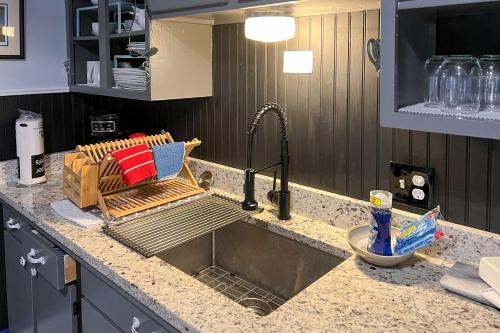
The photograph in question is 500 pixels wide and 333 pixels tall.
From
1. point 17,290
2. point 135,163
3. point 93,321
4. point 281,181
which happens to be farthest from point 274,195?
point 17,290

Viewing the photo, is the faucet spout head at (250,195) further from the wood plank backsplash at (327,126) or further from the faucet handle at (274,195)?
the wood plank backsplash at (327,126)

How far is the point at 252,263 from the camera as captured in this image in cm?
167

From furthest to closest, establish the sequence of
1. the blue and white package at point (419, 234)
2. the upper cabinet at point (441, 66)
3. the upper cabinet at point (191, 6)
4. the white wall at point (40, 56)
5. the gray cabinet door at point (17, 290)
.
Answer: the white wall at point (40, 56) → the gray cabinet door at point (17, 290) → the upper cabinet at point (191, 6) → the blue and white package at point (419, 234) → the upper cabinet at point (441, 66)


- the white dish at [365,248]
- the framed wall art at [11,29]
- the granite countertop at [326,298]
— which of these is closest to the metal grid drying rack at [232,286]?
the granite countertop at [326,298]

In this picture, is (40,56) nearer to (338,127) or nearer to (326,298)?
(338,127)

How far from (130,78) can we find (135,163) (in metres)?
0.44

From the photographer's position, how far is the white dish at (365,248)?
3.97 feet

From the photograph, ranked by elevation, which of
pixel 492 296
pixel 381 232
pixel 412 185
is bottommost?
pixel 492 296

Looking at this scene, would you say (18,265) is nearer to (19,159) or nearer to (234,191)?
(19,159)

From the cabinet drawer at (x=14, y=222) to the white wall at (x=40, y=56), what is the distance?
1.84 feet

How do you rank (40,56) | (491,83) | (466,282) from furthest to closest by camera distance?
1. (40,56)
2. (466,282)
3. (491,83)

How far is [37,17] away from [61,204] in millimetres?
1002

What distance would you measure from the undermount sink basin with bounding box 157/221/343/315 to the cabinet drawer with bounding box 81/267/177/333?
0.23 meters

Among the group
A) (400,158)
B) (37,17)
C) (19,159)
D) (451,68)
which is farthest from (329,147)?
(37,17)
